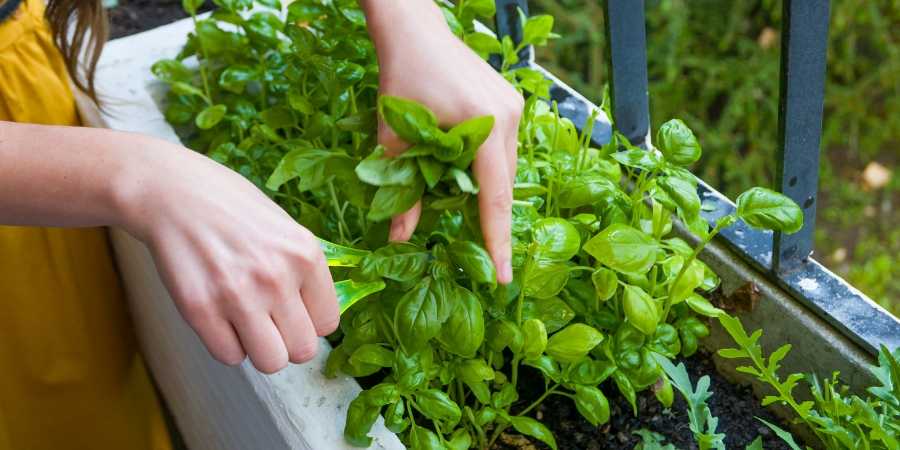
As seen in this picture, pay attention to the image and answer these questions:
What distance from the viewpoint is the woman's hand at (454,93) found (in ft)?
2.35

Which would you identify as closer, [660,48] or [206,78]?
[206,78]

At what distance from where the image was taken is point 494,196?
0.71 m

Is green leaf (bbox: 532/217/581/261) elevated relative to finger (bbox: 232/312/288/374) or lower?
lower

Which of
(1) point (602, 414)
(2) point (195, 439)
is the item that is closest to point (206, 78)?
(2) point (195, 439)

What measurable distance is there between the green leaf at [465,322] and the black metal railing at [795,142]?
234 millimetres

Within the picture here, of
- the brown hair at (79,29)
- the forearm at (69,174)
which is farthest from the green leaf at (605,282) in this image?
the brown hair at (79,29)

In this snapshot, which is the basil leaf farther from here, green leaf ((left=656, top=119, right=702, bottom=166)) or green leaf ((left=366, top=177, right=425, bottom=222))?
green leaf ((left=366, top=177, right=425, bottom=222))

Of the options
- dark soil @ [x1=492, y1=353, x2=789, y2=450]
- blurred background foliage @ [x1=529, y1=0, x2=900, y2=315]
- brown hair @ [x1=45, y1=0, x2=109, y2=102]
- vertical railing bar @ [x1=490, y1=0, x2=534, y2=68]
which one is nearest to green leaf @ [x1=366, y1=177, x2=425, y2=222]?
dark soil @ [x1=492, y1=353, x2=789, y2=450]

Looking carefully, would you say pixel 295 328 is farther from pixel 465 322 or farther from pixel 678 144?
pixel 678 144

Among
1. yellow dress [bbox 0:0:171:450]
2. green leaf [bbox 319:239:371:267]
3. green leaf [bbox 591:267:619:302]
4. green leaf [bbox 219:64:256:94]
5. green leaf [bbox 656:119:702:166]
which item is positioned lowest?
yellow dress [bbox 0:0:171:450]

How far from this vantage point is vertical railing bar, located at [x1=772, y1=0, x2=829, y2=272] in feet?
2.60

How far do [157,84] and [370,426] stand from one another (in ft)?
2.28

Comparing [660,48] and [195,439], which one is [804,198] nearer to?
[195,439]

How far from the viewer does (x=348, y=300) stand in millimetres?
764
